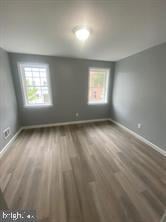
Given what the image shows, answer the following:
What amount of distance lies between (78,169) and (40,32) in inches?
97.4

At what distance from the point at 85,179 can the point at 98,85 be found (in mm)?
3296

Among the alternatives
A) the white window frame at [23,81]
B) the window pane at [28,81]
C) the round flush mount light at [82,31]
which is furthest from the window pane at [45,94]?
the round flush mount light at [82,31]

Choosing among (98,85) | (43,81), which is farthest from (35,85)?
(98,85)

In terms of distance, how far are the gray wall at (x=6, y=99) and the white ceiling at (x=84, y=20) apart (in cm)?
73

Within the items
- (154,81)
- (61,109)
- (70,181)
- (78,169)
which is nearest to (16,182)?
(70,181)

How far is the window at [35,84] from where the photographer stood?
129 inches

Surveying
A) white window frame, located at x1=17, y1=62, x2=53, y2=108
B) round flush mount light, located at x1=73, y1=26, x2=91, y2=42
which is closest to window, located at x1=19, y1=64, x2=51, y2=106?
white window frame, located at x1=17, y1=62, x2=53, y2=108

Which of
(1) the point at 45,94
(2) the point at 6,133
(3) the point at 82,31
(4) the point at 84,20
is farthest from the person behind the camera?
(1) the point at 45,94

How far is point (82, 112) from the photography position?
4023 mm

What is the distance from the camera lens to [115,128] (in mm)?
3678

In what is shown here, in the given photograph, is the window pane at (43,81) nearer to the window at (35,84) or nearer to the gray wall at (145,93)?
the window at (35,84)

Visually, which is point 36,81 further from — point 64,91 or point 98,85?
point 98,85

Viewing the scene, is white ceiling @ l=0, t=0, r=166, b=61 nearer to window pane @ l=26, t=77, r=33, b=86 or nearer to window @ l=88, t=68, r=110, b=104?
window pane @ l=26, t=77, r=33, b=86

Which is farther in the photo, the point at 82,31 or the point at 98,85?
the point at 98,85
